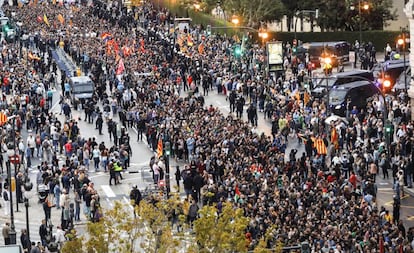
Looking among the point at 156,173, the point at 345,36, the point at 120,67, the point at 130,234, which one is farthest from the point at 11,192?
the point at 345,36

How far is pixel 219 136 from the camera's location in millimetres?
74312

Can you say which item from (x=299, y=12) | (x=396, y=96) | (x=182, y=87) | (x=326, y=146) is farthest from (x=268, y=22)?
(x=326, y=146)

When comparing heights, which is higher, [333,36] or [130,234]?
[130,234]

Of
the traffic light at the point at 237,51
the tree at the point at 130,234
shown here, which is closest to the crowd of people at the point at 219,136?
the traffic light at the point at 237,51

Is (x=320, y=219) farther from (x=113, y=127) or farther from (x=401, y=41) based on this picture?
(x=401, y=41)

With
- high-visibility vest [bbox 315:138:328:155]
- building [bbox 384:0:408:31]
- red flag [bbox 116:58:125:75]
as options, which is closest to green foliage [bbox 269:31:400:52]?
building [bbox 384:0:408:31]

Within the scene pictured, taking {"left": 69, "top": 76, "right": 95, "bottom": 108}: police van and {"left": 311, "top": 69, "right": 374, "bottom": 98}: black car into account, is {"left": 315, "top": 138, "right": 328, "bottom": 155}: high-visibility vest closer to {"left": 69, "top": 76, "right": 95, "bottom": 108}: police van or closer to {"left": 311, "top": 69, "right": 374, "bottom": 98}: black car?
{"left": 311, "top": 69, "right": 374, "bottom": 98}: black car

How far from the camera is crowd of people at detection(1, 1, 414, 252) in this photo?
59438 mm

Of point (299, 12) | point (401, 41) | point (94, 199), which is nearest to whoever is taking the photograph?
point (94, 199)

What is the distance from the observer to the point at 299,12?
380 feet

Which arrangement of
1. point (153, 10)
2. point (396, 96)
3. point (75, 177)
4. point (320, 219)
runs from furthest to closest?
point (153, 10), point (396, 96), point (75, 177), point (320, 219)

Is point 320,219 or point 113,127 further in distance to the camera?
point 113,127

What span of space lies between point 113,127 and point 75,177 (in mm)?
11755

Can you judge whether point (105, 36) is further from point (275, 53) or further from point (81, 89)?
point (275, 53)
